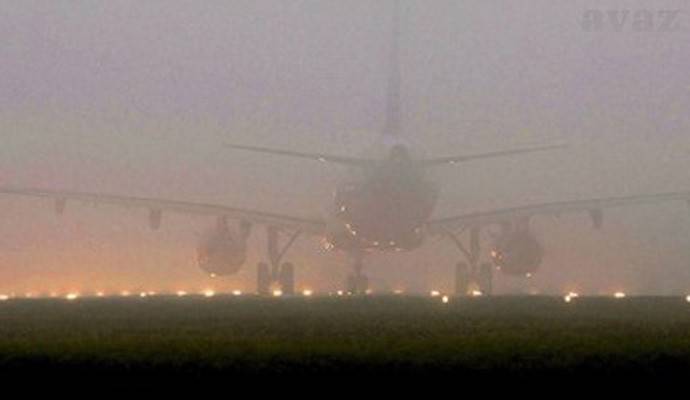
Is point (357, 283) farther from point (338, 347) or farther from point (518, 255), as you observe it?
point (338, 347)

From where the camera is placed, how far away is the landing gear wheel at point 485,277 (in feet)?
290

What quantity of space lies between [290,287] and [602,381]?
77358 mm

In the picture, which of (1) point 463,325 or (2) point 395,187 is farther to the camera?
(2) point 395,187

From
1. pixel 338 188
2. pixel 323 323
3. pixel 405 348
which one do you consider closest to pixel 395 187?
pixel 338 188

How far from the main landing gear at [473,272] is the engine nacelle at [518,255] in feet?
4.71

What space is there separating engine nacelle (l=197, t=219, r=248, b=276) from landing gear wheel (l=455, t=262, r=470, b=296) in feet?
46.4

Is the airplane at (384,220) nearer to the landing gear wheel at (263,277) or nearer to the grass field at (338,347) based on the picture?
the landing gear wheel at (263,277)

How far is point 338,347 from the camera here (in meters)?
18.6

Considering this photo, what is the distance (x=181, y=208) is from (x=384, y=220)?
1583 cm

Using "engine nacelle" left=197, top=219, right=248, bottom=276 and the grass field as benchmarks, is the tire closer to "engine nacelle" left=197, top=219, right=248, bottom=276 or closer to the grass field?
"engine nacelle" left=197, top=219, right=248, bottom=276

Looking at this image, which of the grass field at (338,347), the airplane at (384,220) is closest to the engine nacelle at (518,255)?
the airplane at (384,220)

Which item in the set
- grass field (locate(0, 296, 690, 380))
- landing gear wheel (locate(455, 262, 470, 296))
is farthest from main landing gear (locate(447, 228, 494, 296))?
grass field (locate(0, 296, 690, 380))

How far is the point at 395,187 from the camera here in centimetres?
8012

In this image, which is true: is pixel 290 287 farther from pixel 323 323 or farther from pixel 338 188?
pixel 323 323
